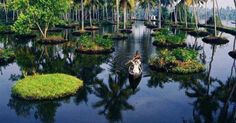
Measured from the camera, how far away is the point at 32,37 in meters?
66.9

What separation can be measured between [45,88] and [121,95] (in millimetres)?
5738

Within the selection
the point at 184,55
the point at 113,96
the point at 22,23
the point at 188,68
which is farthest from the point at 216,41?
the point at 113,96

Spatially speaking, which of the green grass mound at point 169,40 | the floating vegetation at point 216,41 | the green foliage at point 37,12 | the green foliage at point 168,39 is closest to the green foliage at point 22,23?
the green foliage at point 37,12

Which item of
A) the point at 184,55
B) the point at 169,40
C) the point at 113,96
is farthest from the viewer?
the point at 169,40

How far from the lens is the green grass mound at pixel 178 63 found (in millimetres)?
34956

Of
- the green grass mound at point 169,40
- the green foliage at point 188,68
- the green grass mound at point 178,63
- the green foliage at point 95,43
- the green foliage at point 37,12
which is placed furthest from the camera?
the green foliage at point 37,12

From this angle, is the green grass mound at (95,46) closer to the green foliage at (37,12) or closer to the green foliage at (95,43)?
the green foliage at (95,43)

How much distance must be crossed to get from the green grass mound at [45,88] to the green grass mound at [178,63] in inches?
423

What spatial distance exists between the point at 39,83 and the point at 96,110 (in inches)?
215

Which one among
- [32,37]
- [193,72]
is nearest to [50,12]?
[32,37]

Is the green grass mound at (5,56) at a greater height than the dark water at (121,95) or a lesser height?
greater

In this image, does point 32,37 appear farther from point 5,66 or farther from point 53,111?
point 53,111

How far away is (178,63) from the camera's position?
3581 cm

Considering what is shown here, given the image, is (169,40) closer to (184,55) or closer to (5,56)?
(184,55)
